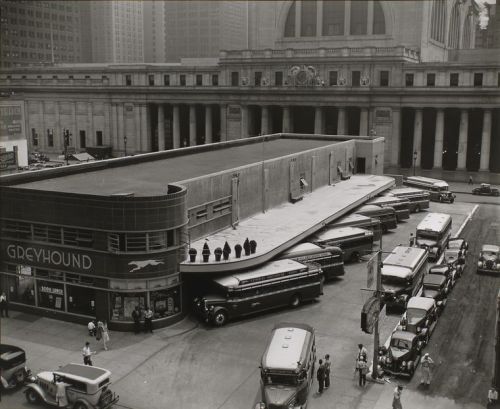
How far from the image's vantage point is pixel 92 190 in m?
42.5

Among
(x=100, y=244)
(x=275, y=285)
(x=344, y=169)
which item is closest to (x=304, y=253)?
(x=275, y=285)

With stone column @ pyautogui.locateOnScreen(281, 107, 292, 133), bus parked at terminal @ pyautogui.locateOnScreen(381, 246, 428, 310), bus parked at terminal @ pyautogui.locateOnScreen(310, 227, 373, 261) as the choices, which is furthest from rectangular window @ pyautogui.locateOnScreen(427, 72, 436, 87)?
bus parked at terminal @ pyautogui.locateOnScreen(381, 246, 428, 310)

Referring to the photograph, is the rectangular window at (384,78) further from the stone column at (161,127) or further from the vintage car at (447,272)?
the vintage car at (447,272)

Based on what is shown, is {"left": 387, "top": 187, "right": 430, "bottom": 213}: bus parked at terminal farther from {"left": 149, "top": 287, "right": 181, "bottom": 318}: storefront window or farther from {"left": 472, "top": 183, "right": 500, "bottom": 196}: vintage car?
{"left": 149, "top": 287, "right": 181, "bottom": 318}: storefront window

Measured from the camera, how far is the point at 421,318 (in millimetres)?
35688

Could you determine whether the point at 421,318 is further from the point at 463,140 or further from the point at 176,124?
the point at 176,124

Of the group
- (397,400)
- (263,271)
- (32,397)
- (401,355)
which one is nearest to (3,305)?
(32,397)

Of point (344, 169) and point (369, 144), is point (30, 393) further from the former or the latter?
point (369, 144)

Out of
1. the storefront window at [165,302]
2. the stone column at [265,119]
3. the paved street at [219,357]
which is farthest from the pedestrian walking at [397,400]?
the stone column at [265,119]

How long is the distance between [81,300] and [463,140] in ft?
239

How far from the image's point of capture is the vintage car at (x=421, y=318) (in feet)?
115

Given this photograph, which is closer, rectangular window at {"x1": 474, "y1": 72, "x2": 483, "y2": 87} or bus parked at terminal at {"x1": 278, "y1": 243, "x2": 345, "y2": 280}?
bus parked at terminal at {"x1": 278, "y1": 243, "x2": 345, "y2": 280}

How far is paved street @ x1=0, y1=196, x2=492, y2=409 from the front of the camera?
2916cm

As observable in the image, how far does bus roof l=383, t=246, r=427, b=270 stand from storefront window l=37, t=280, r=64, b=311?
21388 mm
